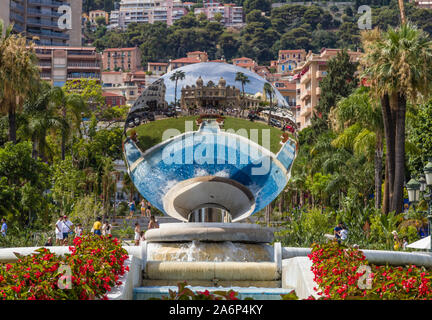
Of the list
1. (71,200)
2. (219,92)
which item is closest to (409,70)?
(219,92)

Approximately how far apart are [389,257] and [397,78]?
14.2 meters

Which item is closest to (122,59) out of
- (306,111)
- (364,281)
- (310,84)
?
(310,84)

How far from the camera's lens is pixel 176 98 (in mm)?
12945

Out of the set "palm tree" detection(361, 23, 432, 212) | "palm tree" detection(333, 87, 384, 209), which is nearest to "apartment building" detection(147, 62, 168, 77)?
"palm tree" detection(333, 87, 384, 209)

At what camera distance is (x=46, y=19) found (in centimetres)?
13400

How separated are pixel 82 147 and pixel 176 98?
41.7 meters

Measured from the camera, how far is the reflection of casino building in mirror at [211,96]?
12812mm

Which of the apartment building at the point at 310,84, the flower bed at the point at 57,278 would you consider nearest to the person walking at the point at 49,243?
the flower bed at the point at 57,278

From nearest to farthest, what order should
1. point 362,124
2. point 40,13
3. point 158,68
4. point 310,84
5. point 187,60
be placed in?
1. point 362,124
2. point 310,84
3. point 40,13
4. point 187,60
5. point 158,68

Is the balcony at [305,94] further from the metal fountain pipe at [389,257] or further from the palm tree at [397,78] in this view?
the metal fountain pipe at [389,257]

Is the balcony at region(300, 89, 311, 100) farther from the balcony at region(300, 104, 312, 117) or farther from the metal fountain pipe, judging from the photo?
the metal fountain pipe

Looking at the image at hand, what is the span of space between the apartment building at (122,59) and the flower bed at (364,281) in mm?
176831

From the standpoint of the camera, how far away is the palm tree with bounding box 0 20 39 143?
96.3ft

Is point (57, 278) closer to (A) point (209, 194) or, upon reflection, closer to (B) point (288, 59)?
(A) point (209, 194)
